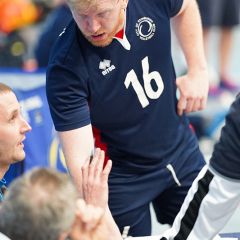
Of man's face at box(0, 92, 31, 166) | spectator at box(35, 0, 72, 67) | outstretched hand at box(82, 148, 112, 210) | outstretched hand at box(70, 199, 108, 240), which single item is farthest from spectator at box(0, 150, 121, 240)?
spectator at box(35, 0, 72, 67)

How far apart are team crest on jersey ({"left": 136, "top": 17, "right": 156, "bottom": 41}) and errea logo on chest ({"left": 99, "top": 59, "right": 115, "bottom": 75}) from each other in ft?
0.65

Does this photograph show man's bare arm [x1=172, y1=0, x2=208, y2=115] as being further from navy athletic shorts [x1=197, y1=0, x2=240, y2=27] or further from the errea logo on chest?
navy athletic shorts [x1=197, y1=0, x2=240, y2=27]

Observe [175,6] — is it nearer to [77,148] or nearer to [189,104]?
[189,104]

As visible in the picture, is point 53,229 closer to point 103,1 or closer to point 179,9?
point 103,1

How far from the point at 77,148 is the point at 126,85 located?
36cm

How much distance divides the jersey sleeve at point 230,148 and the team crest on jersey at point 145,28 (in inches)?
27.1

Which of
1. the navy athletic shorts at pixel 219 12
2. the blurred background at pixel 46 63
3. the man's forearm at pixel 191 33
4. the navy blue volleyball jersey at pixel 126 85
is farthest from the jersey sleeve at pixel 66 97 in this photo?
the navy athletic shorts at pixel 219 12

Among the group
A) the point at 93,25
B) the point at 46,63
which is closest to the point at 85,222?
the point at 93,25

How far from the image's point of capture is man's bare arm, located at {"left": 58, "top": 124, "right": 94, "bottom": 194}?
5.41 feet

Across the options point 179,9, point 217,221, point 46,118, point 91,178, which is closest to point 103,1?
point 179,9

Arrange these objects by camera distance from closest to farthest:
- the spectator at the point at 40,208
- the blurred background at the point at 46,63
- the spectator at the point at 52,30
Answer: the spectator at the point at 40,208, the blurred background at the point at 46,63, the spectator at the point at 52,30

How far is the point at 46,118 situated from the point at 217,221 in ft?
5.81

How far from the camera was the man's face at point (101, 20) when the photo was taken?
154 centimetres

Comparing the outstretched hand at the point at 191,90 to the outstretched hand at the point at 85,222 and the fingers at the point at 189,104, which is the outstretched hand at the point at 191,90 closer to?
the fingers at the point at 189,104
